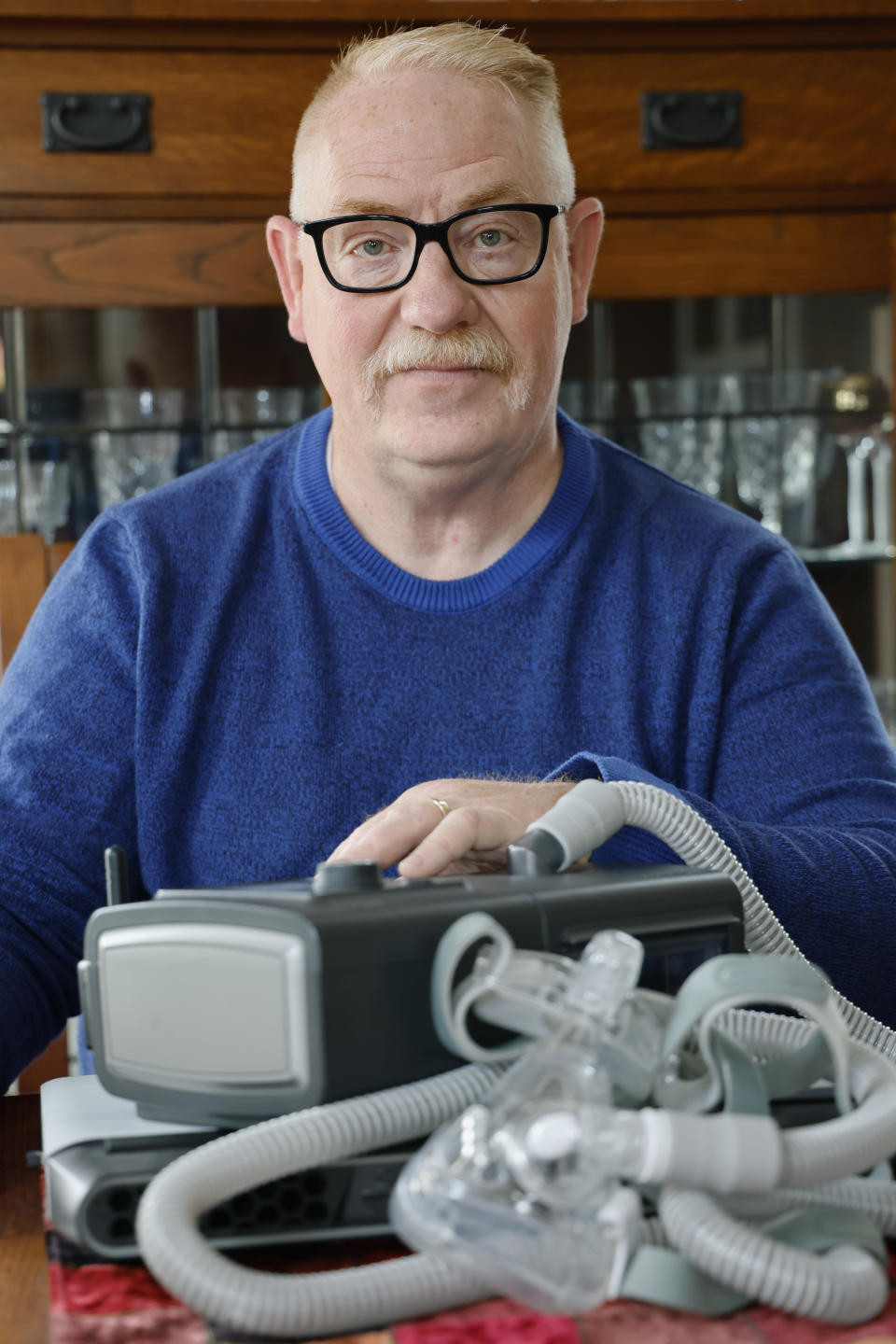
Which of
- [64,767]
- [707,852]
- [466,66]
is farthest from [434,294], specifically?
[707,852]

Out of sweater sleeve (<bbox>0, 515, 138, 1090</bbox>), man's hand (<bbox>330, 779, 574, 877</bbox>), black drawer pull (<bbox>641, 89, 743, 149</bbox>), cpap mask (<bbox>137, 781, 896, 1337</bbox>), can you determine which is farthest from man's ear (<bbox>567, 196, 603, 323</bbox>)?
cpap mask (<bbox>137, 781, 896, 1337</bbox>)

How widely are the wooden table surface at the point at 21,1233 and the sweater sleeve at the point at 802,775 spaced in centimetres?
35

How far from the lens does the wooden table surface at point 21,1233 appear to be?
56cm

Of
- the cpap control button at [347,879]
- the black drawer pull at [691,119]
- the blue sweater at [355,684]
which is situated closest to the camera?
the cpap control button at [347,879]

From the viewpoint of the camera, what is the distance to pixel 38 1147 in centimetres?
75

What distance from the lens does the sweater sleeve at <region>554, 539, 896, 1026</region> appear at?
0.90m

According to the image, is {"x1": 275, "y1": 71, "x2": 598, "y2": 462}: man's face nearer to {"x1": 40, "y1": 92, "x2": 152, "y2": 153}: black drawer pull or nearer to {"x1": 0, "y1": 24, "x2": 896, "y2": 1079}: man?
{"x1": 0, "y1": 24, "x2": 896, "y2": 1079}: man

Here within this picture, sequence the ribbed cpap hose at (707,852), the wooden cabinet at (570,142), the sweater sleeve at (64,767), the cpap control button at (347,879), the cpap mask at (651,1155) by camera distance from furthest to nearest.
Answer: the wooden cabinet at (570,142) < the sweater sleeve at (64,767) < the ribbed cpap hose at (707,852) < the cpap control button at (347,879) < the cpap mask at (651,1155)

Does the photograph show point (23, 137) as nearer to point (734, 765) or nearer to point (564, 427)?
point (564, 427)

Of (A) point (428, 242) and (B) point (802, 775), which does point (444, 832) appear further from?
(A) point (428, 242)

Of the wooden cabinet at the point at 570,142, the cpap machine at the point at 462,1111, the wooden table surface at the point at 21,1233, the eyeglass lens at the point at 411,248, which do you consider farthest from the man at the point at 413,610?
the wooden cabinet at the point at 570,142

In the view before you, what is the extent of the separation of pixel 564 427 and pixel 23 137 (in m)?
A: 0.96

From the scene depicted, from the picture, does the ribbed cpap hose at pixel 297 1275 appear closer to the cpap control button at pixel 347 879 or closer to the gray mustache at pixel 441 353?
the cpap control button at pixel 347 879

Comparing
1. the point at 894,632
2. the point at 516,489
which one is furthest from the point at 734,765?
the point at 894,632
